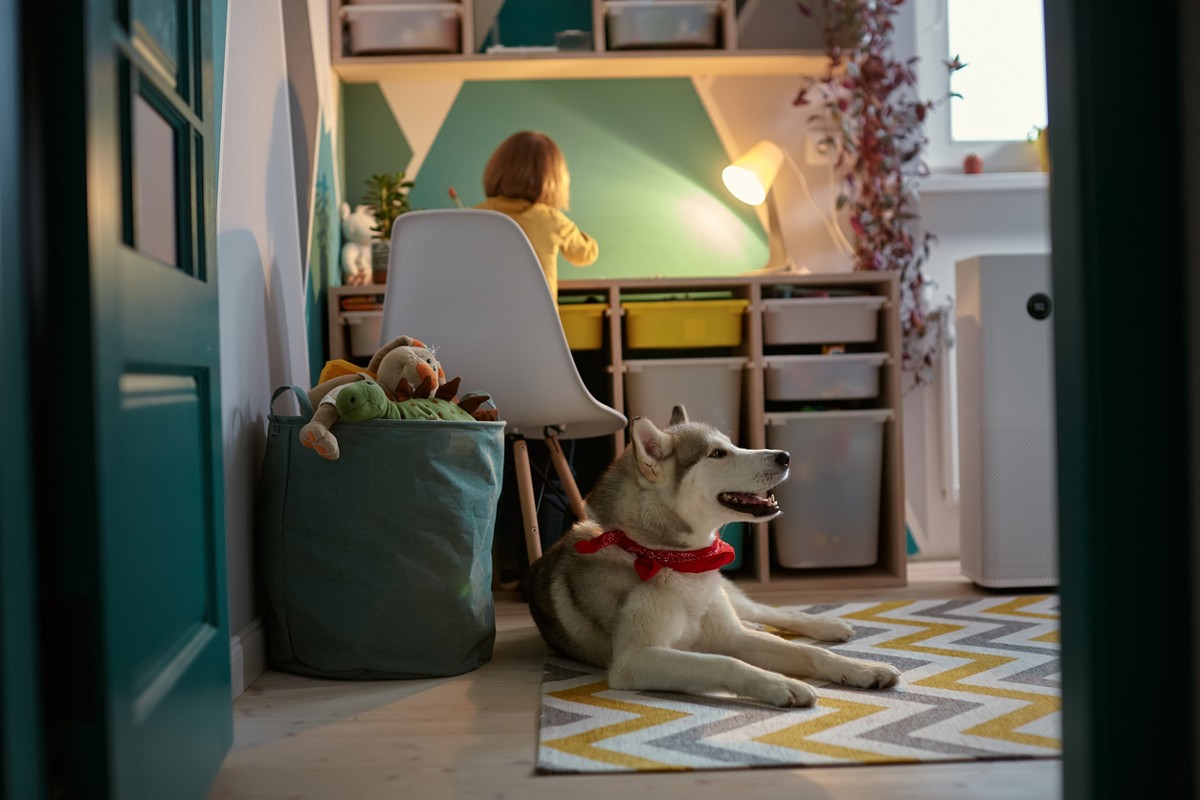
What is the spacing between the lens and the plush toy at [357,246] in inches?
131

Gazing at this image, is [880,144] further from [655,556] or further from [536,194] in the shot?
[655,556]

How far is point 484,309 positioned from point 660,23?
4.52ft

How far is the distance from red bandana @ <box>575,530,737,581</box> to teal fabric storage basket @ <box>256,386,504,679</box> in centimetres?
26

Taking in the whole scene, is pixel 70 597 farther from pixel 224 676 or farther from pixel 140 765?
pixel 224 676

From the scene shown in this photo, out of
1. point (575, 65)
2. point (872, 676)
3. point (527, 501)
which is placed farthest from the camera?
point (575, 65)

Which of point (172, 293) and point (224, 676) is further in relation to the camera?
point (224, 676)

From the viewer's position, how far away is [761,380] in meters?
3.09

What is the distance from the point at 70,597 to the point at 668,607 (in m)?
1.20

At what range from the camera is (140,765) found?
3.71 feet

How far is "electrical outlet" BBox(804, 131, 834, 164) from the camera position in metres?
3.73

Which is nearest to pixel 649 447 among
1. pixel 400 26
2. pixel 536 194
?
pixel 536 194

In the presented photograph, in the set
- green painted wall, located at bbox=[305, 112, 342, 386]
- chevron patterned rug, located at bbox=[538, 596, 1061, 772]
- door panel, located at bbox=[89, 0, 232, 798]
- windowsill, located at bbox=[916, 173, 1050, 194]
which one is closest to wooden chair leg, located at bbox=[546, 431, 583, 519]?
chevron patterned rug, located at bbox=[538, 596, 1061, 772]

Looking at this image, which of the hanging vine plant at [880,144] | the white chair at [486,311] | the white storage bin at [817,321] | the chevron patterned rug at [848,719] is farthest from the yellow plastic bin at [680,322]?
the chevron patterned rug at [848,719]

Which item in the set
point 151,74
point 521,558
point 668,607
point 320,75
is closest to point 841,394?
point 521,558
